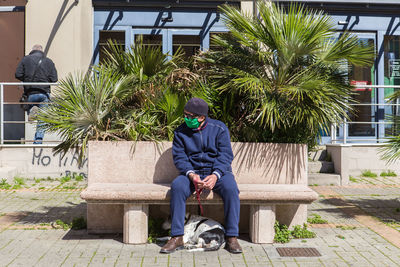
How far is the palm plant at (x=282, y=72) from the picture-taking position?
19.2 feet

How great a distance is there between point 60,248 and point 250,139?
249cm

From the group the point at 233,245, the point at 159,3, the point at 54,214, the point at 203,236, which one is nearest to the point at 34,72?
the point at 159,3

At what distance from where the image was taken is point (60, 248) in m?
5.29

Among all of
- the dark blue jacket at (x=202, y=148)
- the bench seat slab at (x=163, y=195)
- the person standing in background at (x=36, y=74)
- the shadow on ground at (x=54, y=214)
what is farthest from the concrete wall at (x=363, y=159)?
the person standing in background at (x=36, y=74)

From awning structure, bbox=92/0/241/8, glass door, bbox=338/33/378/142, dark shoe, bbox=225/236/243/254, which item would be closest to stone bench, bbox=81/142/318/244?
dark shoe, bbox=225/236/243/254

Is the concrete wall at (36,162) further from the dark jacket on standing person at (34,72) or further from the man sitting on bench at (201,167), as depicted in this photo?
the man sitting on bench at (201,167)

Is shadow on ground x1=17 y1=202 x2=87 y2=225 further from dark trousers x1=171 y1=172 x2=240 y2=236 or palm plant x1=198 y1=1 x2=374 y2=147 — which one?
palm plant x1=198 y1=1 x2=374 y2=147

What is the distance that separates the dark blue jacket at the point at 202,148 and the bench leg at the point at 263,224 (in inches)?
22.0

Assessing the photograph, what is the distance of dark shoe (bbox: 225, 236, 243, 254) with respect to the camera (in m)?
5.11

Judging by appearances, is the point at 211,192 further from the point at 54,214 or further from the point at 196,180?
the point at 54,214

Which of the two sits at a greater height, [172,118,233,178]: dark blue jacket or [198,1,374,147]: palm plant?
[198,1,374,147]: palm plant

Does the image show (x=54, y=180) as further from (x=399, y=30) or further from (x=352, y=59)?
(x=399, y=30)

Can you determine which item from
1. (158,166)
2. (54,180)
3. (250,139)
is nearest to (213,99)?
(250,139)

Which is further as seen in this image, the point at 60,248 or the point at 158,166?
the point at 158,166
